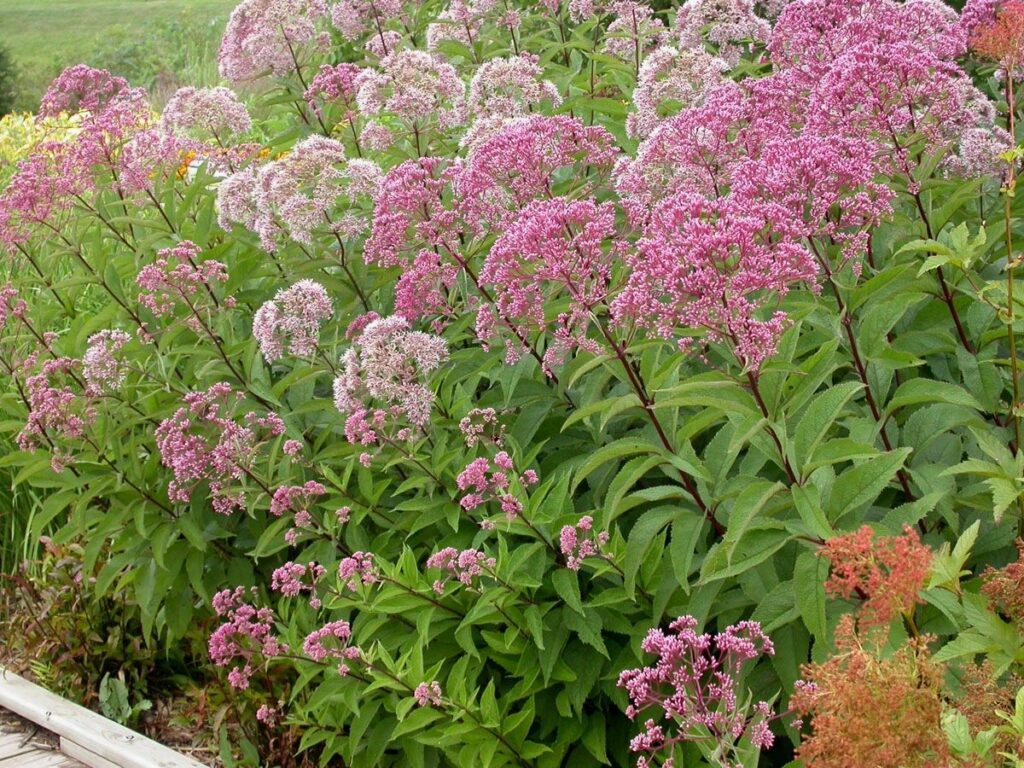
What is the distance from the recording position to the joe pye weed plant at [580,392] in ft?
9.64

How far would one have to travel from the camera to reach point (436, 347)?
394cm

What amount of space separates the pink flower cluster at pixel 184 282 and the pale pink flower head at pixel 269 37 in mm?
1098

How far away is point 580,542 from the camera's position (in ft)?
11.7

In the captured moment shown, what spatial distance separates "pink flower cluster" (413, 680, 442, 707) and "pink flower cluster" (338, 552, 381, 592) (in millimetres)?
343

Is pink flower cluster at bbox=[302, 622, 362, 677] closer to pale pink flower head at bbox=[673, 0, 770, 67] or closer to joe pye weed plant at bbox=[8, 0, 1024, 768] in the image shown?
joe pye weed plant at bbox=[8, 0, 1024, 768]

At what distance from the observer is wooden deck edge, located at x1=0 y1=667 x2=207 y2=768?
4.93 m

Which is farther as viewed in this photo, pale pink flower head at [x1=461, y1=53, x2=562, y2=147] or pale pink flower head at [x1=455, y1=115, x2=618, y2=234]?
pale pink flower head at [x1=461, y1=53, x2=562, y2=147]

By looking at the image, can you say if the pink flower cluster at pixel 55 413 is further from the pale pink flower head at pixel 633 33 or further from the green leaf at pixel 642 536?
the pale pink flower head at pixel 633 33

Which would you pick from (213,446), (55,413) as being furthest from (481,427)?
(55,413)

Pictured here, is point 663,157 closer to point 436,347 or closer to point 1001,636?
point 436,347

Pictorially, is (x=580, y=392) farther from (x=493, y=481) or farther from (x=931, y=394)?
(x=931, y=394)

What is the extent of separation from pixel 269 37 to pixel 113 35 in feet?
103

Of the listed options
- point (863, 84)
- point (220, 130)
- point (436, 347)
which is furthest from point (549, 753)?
point (220, 130)

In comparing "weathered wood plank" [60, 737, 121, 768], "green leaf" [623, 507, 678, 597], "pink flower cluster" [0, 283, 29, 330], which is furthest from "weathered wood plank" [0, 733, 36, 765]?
"green leaf" [623, 507, 678, 597]
